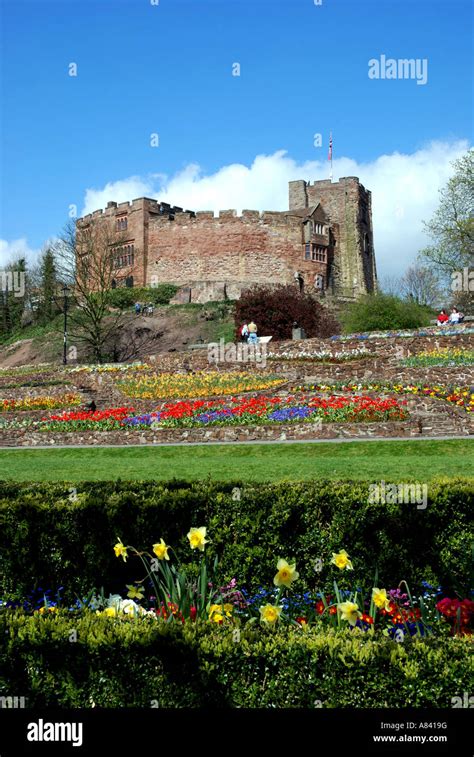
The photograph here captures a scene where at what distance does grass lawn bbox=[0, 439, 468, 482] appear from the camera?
10.7 metres

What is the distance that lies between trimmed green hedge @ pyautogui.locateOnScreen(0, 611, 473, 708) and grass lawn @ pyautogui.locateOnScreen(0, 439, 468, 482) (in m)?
5.99

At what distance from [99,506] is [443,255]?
3952 cm

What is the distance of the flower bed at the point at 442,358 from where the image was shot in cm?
2228

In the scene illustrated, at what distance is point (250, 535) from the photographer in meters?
5.58

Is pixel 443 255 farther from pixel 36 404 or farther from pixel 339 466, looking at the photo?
pixel 339 466

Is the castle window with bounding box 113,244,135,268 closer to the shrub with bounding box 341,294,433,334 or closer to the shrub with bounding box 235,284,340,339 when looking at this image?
the shrub with bounding box 235,284,340,339

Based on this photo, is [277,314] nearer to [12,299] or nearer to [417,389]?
[417,389]

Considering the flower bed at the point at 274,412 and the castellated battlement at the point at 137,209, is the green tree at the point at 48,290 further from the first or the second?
the flower bed at the point at 274,412

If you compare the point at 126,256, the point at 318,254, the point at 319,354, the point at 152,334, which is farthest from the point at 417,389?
the point at 126,256

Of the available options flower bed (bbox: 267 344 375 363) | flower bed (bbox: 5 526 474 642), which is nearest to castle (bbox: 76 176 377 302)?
flower bed (bbox: 267 344 375 363)

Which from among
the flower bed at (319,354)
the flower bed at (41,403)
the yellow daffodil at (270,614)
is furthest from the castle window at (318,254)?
the yellow daffodil at (270,614)

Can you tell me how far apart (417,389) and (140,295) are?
36900 mm

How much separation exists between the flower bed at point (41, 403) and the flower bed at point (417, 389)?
23.6 ft

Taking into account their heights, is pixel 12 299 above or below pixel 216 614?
above
